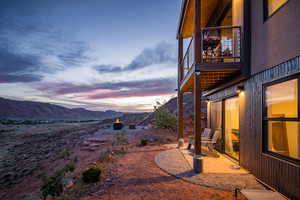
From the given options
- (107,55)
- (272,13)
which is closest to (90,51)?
(107,55)

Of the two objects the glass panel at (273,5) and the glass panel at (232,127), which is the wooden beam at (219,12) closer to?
the glass panel at (273,5)

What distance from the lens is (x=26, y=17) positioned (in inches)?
609

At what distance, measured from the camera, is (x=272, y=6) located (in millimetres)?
3834

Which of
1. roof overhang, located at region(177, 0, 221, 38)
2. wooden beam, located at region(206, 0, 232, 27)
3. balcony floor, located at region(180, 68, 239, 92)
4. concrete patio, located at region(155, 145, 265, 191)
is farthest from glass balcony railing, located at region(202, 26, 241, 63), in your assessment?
concrete patio, located at region(155, 145, 265, 191)

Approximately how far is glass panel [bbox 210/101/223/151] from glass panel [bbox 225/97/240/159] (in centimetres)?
48

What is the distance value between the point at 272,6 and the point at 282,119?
2460 millimetres

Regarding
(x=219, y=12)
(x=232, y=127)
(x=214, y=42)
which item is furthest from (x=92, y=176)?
(x=219, y=12)

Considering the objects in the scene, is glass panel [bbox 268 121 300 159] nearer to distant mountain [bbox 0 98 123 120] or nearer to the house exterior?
the house exterior

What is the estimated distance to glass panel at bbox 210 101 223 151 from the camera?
23.7 feet

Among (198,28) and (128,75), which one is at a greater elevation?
(128,75)

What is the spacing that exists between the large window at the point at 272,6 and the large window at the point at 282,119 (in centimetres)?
160

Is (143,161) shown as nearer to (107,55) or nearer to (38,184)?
(38,184)

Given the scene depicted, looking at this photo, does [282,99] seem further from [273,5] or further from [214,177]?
[214,177]

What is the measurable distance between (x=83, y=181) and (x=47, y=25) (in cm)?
1710
